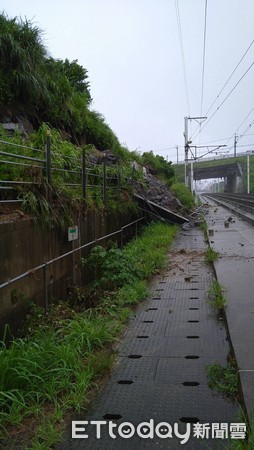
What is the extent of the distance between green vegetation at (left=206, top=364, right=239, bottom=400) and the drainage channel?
69mm

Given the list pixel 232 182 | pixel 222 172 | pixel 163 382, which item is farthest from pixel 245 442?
pixel 232 182

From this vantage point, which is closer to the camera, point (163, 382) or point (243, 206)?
Answer: point (163, 382)

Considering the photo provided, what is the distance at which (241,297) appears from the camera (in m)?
5.70

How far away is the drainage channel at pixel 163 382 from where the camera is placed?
9.29 ft

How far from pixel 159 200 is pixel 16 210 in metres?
11.4

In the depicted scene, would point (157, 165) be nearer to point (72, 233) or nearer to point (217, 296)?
point (72, 233)

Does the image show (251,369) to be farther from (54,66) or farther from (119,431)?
(54,66)

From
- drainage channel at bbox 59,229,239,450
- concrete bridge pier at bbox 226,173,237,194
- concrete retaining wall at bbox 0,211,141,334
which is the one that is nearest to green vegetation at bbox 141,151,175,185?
concrete retaining wall at bbox 0,211,141,334

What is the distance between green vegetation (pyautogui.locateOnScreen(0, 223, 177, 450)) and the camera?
115 inches

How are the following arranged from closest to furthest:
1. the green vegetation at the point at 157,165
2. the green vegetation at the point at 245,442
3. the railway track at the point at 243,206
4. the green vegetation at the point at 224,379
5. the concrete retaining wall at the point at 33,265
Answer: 1. the green vegetation at the point at 245,442
2. the green vegetation at the point at 224,379
3. the concrete retaining wall at the point at 33,265
4. the railway track at the point at 243,206
5. the green vegetation at the point at 157,165

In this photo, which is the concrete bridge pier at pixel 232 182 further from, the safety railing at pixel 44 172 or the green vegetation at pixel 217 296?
the green vegetation at pixel 217 296

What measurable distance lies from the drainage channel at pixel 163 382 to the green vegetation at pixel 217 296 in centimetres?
12

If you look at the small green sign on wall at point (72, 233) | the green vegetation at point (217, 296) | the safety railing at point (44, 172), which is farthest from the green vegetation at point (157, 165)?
the green vegetation at point (217, 296)

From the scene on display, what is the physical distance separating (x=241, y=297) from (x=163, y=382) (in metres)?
2.48
